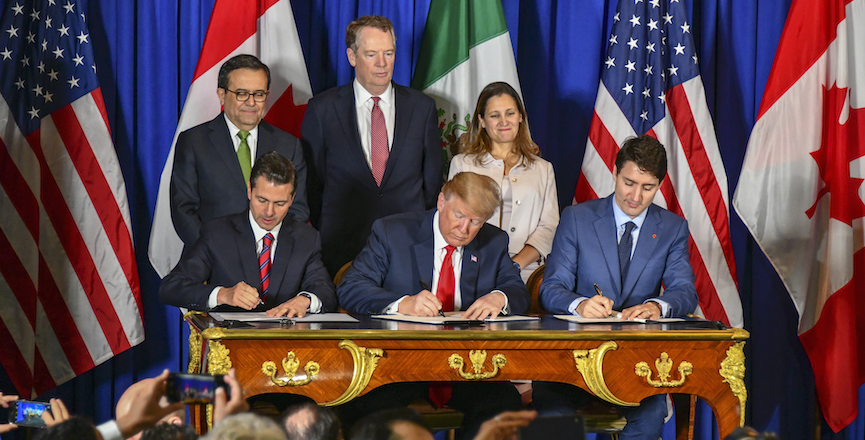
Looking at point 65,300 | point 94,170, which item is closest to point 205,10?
point 94,170

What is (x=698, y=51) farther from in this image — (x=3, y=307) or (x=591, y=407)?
(x=3, y=307)

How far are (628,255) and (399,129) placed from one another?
1.30 m

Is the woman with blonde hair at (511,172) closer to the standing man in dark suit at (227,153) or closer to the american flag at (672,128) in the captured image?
the american flag at (672,128)

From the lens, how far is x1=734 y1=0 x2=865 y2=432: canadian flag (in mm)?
4980

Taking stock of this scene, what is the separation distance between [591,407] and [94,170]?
2800 mm

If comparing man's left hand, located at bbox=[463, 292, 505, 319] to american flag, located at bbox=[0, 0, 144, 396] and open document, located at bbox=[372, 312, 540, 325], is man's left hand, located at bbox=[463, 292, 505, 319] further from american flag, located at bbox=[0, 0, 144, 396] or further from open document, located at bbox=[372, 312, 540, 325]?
american flag, located at bbox=[0, 0, 144, 396]

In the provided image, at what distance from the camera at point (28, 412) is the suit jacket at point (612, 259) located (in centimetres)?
226

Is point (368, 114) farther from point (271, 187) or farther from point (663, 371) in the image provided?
point (663, 371)

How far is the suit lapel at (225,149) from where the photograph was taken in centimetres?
426

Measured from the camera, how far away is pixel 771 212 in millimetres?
5105

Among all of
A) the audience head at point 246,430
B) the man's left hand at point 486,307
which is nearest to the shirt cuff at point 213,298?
the man's left hand at point 486,307

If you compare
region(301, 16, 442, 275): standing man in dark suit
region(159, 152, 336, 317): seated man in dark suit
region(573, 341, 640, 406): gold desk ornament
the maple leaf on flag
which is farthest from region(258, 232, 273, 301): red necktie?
the maple leaf on flag

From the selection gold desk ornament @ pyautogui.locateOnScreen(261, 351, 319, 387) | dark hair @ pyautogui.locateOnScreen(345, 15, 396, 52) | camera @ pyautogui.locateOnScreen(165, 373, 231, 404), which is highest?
dark hair @ pyautogui.locateOnScreen(345, 15, 396, 52)

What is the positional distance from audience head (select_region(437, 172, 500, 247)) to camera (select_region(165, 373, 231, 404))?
178 cm
